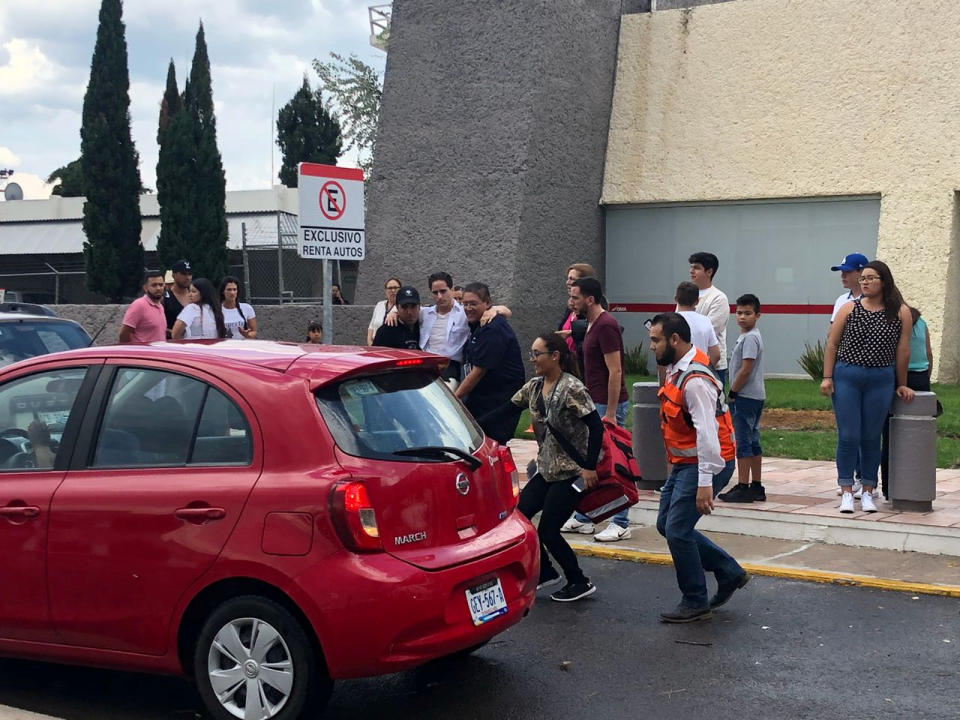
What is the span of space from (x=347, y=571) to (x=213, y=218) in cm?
2779

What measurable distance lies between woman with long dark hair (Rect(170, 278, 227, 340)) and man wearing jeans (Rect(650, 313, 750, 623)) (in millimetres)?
5236

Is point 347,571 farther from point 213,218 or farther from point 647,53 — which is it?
point 213,218

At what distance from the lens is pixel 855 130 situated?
55.3ft

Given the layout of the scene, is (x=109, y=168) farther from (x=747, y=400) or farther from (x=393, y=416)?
(x=393, y=416)

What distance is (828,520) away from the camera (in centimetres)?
824

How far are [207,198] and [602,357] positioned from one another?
24.7 m

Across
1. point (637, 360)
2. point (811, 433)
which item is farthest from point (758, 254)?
point (811, 433)

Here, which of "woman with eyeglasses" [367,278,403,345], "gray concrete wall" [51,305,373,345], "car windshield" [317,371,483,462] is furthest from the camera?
"gray concrete wall" [51,305,373,345]

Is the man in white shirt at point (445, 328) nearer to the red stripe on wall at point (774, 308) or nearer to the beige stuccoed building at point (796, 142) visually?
the red stripe on wall at point (774, 308)

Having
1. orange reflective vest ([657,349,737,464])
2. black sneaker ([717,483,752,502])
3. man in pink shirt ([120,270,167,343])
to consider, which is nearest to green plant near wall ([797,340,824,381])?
black sneaker ([717,483,752,502])

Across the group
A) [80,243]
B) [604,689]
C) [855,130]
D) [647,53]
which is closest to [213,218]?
[80,243]

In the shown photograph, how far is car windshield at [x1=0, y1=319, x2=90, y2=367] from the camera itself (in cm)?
884

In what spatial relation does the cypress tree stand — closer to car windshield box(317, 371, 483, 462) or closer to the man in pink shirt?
the man in pink shirt

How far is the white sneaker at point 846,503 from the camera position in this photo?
8.54 meters
